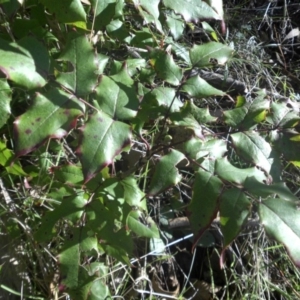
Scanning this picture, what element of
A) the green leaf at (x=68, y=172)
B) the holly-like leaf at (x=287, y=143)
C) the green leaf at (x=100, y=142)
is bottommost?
the green leaf at (x=68, y=172)

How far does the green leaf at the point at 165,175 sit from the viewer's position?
1.07m

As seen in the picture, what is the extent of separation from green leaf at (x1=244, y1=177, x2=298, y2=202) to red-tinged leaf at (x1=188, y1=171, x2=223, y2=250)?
0.17 feet

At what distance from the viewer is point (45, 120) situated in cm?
96

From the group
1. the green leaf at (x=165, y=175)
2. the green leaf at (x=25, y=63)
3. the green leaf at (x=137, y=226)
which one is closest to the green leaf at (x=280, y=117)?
the green leaf at (x=165, y=175)

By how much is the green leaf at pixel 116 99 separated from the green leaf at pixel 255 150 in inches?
8.7

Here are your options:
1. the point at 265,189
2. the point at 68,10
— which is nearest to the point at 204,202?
the point at 265,189

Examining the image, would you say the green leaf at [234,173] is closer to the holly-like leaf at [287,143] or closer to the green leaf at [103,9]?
the holly-like leaf at [287,143]

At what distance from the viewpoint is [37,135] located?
3.14ft

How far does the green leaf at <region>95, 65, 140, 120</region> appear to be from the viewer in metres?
→ 1.03

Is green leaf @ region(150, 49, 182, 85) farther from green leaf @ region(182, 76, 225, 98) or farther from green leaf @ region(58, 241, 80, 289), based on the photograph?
green leaf @ region(58, 241, 80, 289)

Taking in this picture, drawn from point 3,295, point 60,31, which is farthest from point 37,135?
point 3,295

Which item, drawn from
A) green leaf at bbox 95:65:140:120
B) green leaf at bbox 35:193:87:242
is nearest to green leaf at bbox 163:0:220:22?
green leaf at bbox 95:65:140:120

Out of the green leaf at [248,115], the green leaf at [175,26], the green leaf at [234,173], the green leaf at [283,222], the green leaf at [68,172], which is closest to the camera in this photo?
the green leaf at [283,222]

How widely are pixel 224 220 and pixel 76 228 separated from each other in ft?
1.29
